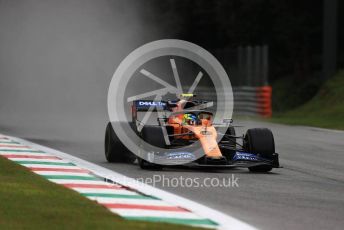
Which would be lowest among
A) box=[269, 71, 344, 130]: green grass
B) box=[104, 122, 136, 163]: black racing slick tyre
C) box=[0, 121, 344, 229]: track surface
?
box=[0, 121, 344, 229]: track surface

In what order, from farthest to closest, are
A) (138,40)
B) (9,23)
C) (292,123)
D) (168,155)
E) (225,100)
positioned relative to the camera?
(138,40)
(9,23)
(225,100)
(292,123)
(168,155)

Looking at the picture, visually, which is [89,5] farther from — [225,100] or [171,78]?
[225,100]

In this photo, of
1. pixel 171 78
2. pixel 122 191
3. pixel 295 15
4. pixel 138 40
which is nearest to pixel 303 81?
pixel 295 15

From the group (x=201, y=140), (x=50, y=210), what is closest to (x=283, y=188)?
(x=201, y=140)

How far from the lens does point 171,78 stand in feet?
125

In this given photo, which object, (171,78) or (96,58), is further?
(96,58)

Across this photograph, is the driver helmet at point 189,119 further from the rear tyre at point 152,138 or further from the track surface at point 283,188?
the track surface at point 283,188

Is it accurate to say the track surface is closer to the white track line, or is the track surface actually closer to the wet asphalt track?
the wet asphalt track

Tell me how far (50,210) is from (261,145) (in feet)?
15.6

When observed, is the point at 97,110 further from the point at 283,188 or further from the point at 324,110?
the point at 283,188

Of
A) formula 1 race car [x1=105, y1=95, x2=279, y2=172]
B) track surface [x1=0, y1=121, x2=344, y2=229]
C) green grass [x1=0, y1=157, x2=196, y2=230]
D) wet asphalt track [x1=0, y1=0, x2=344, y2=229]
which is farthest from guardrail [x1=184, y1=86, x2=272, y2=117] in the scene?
green grass [x1=0, y1=157, x2=196, y2=230]

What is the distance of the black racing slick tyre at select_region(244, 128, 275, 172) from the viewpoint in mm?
11898

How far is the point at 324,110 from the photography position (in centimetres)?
2897

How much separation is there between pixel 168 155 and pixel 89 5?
96.1 ft
